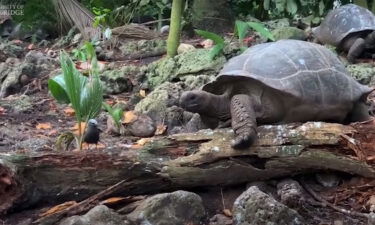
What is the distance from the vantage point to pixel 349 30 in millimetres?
6477

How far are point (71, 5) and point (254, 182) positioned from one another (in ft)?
19.4

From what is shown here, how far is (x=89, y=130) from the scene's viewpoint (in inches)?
145

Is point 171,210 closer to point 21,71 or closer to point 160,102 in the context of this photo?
point 160,102

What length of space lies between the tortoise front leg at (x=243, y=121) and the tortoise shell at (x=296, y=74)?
181 mm

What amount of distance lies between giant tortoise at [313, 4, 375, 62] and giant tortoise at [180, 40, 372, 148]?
2873 millimetres

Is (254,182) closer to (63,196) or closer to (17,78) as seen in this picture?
(63,196)

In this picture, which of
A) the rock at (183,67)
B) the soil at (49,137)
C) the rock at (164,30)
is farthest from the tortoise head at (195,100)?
the rock at (164,30)

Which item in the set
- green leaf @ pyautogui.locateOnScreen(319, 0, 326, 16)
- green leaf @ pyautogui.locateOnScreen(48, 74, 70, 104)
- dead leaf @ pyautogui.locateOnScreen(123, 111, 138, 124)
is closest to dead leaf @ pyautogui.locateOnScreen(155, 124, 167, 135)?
dead leaf @ pyautogui.locateOnScreen(123, 111, 138, 124)

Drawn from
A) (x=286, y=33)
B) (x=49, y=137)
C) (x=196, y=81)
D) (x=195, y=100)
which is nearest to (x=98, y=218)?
(x=195, y=100)

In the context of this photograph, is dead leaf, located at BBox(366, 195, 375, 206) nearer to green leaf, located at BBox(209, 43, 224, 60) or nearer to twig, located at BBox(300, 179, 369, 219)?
twig, located at BBox(300, 179, 369, 219)

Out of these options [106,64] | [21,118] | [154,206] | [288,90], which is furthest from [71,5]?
[154,206]

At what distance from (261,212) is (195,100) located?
38.6 inches

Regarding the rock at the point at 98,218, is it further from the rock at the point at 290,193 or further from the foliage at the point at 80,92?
the foliage at the point at 80,92

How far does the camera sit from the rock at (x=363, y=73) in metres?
5.36
